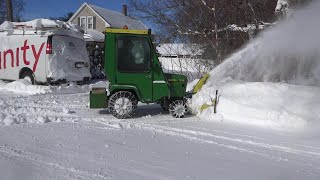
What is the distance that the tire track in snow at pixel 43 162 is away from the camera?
477 cm

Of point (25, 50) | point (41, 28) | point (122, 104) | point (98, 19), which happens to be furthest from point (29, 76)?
point (98, 19)

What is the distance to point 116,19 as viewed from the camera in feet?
126

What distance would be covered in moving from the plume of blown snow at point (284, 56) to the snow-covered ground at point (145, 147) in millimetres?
990

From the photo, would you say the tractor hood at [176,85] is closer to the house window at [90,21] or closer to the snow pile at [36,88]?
the snow pile at [36,88]

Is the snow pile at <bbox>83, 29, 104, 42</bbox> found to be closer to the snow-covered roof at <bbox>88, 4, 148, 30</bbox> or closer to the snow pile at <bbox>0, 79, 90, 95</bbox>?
the snow-covered roof at <bbox>88, 4, 148, 30</bbox>

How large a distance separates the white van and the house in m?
21.5

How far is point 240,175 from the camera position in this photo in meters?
5.07

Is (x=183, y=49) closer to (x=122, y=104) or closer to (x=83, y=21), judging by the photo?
(x=122, y=104)

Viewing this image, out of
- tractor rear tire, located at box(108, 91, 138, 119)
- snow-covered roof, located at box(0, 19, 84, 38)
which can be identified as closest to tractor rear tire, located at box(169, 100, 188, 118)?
tractor rear tire, located at box(108, 91, 138, 119)

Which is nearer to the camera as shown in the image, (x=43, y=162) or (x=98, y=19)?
(x=43, y=162)

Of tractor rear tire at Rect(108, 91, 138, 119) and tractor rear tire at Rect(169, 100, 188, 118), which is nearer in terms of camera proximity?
tractor rear tire at Rect(108, 91, 138, 119)

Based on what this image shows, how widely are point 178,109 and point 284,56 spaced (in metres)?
3.66

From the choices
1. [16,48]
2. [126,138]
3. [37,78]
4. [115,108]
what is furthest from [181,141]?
[16,48]

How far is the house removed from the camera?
119 feet
